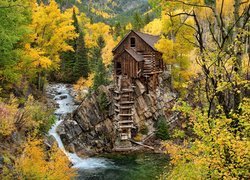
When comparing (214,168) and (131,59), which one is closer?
(214,168)

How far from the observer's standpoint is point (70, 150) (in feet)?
97.1

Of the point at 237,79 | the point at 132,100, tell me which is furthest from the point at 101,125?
the point at 237,79

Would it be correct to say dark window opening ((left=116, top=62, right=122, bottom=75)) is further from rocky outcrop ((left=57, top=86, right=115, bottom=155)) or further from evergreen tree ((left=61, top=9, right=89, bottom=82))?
evergreen tree ((left=61, top=9, right=89, bottom=82))

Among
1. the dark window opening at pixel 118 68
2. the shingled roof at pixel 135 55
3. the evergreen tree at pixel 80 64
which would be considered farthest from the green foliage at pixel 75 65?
the shingled roof at pixel 135 55

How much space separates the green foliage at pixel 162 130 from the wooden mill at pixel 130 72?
2.71 m

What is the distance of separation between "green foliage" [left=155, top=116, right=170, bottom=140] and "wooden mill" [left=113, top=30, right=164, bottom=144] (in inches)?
107

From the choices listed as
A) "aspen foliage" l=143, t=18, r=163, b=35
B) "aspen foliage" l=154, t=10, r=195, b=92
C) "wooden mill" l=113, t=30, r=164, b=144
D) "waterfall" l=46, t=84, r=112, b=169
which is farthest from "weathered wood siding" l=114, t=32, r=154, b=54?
"aspen foliage" l=143, t=18, r=163, b=35

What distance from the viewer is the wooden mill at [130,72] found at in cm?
3403

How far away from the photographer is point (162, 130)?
1305 inches

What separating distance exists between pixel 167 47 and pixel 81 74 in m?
16.6

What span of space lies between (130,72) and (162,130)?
751cm

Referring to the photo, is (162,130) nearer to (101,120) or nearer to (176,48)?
(101,120)

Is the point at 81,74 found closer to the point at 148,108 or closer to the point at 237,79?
the point at 148,108

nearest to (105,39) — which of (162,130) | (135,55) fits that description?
(135,55)
